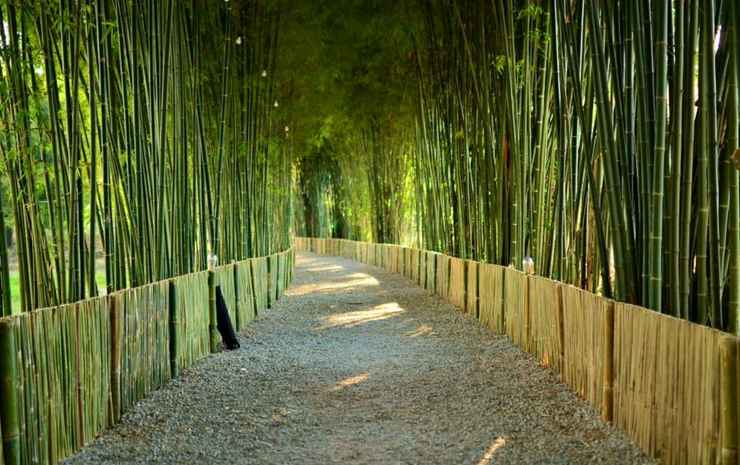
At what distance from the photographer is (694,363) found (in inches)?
88.9

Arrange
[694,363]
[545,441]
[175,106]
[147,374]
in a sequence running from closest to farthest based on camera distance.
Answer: [694,363]
[545,441]
[147,374]
[175,106]

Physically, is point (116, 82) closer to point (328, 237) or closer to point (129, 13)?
point (129, 13)

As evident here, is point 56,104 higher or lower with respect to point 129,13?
lower

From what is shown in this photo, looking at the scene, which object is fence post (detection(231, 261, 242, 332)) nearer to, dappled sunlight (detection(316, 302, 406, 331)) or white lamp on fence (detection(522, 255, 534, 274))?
dappled sunlight (detection(316, 302, 406, 331))

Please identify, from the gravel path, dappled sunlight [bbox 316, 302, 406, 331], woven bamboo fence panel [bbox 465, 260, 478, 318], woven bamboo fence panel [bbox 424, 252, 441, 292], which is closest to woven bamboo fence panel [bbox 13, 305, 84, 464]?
the gravel path

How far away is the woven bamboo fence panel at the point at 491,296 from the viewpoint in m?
Answer: 5.43

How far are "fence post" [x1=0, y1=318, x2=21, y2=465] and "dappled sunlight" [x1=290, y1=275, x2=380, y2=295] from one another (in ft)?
22.5

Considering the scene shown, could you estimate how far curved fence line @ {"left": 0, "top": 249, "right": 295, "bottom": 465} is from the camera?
2338mm

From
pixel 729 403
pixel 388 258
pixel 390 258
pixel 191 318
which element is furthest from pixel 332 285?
pixel 729 403

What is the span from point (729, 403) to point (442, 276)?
19.7ft

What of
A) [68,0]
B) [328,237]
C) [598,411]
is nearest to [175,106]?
[68,0]

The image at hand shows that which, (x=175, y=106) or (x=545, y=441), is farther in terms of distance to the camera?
(x=175, y=106)

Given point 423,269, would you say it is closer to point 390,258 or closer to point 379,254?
point 390,258

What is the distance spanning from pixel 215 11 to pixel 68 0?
107 inches
